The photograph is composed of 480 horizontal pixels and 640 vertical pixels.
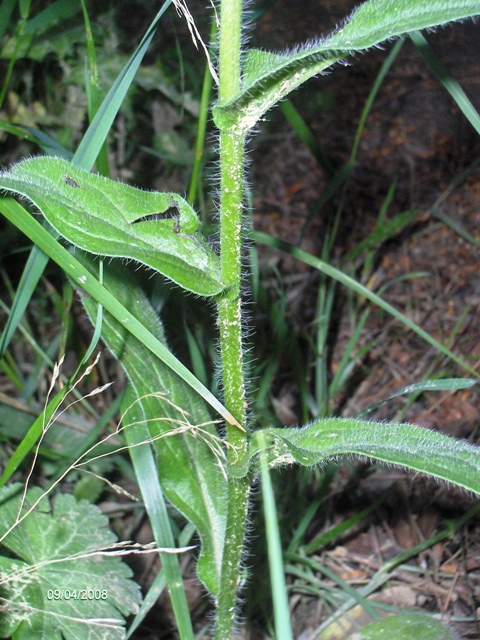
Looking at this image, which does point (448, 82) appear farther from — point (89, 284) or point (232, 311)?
point (89, 284)

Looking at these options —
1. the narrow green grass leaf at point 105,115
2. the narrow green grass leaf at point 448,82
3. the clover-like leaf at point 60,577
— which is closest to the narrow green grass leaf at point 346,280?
the narrow green grass leaf at point 448,82

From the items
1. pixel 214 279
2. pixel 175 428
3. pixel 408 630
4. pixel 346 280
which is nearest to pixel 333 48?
pixel 214 279

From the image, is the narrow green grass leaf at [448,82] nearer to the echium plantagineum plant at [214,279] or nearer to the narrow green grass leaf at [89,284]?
the echium plantagineum plant at [214,279]

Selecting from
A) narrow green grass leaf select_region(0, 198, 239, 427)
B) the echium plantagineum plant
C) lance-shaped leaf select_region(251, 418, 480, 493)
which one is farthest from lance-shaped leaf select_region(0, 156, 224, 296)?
lance-shaped leaf select_region(251, 418, 480, 493)

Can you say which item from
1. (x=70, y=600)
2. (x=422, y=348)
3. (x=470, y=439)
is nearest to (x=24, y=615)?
(x=70, y=600)

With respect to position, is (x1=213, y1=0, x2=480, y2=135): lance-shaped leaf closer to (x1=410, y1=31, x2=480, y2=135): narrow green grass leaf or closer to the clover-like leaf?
(x1=410, y1=31, x2=480, y2=135): narrow green grass leaf

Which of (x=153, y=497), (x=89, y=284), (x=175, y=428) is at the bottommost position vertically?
(x=153, y=497)
